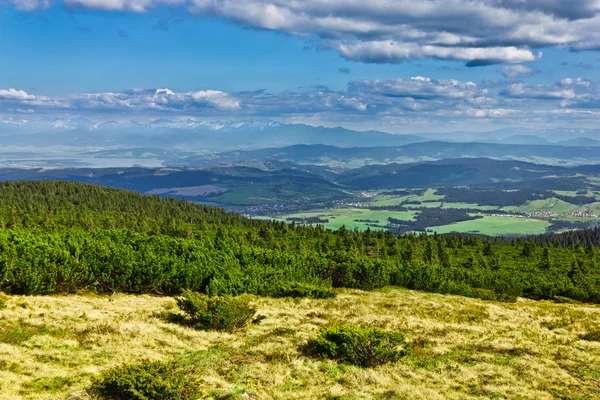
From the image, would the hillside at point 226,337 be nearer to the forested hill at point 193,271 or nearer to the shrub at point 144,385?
the shrub at point 144,385

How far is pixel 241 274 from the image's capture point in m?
52.8

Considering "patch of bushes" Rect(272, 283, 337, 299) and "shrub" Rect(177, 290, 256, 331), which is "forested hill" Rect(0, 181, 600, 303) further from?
"shrub" Rect(177, 290, 256, 331)

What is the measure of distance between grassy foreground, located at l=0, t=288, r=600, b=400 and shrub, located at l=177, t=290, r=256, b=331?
3.18 ft

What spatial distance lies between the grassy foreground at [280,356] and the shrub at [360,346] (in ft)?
2.81

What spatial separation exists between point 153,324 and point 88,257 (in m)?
16.8

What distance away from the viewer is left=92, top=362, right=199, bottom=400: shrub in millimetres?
16734

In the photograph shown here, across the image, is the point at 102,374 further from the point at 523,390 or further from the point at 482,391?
the point at 523,390

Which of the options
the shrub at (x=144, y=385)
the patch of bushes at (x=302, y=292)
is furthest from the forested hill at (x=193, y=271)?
the shrub at (x=144, y=385)

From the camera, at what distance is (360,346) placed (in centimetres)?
2383

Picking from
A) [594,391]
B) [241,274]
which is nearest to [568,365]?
[594,391]

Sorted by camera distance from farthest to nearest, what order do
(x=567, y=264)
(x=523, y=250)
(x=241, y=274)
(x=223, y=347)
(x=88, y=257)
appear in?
(x=523, y=250)
(x=567, y=264)
(x=241, y=274)
(x=88, y=257)
(x=223, y=347)

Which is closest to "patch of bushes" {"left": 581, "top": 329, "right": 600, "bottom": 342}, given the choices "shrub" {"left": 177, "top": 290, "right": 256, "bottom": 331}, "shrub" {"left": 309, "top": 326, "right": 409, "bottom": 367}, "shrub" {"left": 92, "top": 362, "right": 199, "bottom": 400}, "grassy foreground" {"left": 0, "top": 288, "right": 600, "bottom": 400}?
"grassy foreground" {"left": 0, "top": 288, "right": 600, "bottom": 400}

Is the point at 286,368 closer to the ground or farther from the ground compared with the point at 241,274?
farther from the ground

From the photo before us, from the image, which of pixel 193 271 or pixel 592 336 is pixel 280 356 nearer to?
pixel 592 336
